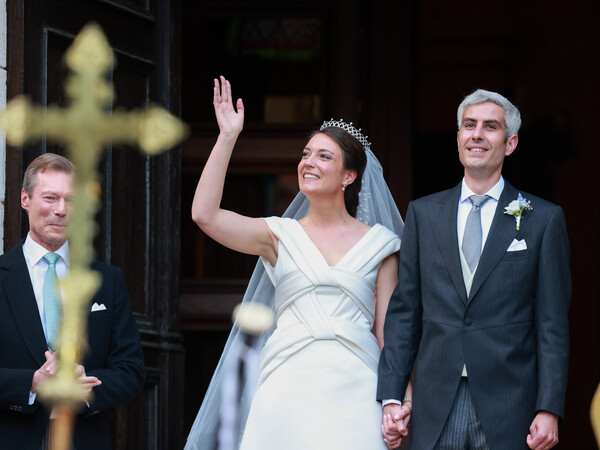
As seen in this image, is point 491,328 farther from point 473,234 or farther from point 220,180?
point 220,180

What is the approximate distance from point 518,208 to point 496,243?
141 millimetres

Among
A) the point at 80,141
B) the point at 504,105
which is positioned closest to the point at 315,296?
the point at 504,105

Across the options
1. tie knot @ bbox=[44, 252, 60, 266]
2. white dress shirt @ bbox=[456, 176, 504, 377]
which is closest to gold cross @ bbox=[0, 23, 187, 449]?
tie knot @ bbox=[44, 252, 60, 266]

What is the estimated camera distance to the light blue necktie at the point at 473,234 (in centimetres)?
357

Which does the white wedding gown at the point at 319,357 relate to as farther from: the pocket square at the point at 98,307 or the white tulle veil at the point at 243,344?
the pocket square at the point at 98,307

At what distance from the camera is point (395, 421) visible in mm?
3602

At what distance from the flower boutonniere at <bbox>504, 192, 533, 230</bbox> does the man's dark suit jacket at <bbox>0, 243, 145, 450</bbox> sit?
136 cm

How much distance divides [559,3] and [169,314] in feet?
15.2

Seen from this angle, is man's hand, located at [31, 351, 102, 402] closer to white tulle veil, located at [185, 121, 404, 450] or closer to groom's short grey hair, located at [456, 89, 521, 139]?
white tulle veil, located at [185, 121, 404, 450]

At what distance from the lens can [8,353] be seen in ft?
11.5

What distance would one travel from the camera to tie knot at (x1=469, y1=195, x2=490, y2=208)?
3658mm

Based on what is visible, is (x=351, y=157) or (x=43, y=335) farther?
(x=351, y=157)

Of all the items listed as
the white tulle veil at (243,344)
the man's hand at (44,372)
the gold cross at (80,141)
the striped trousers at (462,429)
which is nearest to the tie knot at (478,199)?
the striped trousers at (462,429)

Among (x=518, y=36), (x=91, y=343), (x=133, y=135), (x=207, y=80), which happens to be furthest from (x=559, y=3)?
(x=133, y=135)
